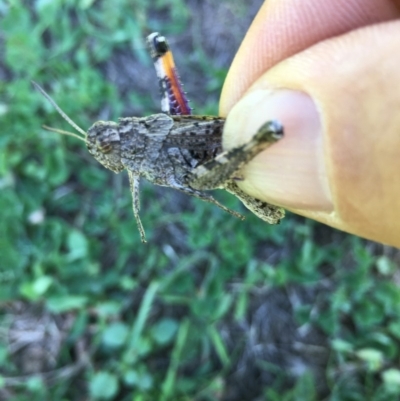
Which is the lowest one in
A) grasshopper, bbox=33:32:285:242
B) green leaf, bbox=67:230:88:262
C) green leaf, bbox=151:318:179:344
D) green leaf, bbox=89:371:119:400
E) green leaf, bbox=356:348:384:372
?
green leaf, bbox=356:348:384:372

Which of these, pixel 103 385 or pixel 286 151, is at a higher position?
pixel 286 151

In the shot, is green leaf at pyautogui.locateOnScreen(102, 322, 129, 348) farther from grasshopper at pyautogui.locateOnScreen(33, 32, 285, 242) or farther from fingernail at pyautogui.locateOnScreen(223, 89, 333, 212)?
fingernail at pyautogui.locateOnScreen(223, 89, 333, 212)

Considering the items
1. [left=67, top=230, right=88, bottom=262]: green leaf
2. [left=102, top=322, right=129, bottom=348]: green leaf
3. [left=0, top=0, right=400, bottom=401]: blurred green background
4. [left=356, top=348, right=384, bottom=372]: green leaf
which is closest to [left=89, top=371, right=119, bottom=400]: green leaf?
[left=0, top=0, right=400, bottom=401]: blurred green background

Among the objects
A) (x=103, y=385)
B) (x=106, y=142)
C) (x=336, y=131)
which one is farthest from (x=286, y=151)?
(x=103, y=385)

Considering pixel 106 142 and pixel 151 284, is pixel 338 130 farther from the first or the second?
pixel 151 284

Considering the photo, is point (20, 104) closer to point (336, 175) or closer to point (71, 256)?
point (71, 256)

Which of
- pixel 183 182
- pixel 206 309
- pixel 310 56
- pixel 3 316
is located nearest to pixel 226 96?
pixel 183 182

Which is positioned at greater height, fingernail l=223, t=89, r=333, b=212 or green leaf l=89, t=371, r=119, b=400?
fingernail l=223, t=89, r=333, b=212
